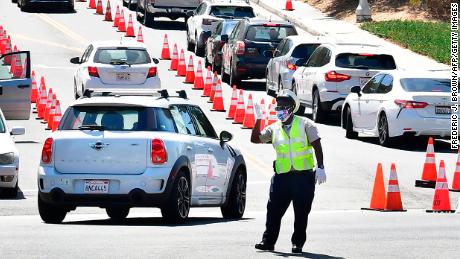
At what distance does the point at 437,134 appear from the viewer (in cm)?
2827

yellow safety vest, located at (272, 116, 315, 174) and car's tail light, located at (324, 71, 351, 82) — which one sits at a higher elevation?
yellow safety vest, located at (272, 116, 315, 174)

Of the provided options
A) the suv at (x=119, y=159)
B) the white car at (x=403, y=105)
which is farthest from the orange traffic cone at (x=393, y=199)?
the white car at (x=403, y=105)

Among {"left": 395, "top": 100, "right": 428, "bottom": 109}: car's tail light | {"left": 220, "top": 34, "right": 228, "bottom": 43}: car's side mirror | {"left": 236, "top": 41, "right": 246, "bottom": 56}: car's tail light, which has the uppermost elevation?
{"left": 395, "top": 100, "right": 428, "bottom": 109}: car's tail light

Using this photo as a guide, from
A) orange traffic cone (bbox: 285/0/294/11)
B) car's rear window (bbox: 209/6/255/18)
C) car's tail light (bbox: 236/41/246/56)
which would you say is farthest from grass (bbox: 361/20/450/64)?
car's tail light (bbox: 236/41/246/56)

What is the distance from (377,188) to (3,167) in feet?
17.4

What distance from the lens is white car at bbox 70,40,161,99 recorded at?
3288cm

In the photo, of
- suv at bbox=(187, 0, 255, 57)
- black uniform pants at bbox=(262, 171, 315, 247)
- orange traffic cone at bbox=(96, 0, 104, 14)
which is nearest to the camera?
black uniform pants at bbox=(262, 171, 315, 247)

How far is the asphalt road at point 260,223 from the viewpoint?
1430 cm

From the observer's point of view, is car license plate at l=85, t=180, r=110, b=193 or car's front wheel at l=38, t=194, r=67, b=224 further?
car's front wheel at l=38, t=194, r=67, b=224

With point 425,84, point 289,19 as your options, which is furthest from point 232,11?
point 425,84

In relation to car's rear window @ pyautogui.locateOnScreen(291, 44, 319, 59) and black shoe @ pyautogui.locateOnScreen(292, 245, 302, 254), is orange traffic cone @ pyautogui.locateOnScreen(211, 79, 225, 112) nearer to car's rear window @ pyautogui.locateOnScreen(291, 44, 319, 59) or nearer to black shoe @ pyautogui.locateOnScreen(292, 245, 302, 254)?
car's rear window @ pyautogui.locateOnScreen(291, 44, 319, 59)

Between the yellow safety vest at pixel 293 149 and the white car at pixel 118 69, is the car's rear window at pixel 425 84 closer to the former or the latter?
the white car at pixel 118 69

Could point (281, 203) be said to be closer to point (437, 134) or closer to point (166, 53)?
point (437, 134)

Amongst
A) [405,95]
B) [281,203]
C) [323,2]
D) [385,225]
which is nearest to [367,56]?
[405,95]
